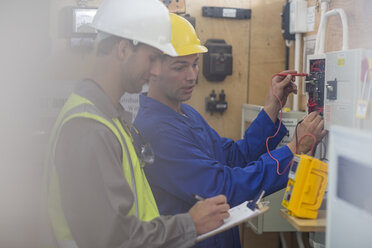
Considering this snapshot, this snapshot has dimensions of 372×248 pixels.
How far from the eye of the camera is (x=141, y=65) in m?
1.42

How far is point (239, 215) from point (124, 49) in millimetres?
646

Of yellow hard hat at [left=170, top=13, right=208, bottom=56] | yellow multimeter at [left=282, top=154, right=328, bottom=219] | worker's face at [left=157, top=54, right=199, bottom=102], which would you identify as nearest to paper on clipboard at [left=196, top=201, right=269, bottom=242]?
yellow multimeter at [left=282, top=154, right=328, bottom=219]

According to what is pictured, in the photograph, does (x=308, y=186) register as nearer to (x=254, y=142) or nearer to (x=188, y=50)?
(x=254, y=142)

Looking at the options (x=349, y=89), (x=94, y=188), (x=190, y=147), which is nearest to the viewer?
(x=94, y=188)

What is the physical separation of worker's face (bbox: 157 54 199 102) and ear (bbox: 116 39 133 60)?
1.61ft

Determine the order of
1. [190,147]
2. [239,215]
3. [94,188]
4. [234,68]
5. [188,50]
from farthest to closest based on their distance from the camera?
[234,68]
[188,50]
[190,147]
[239,215]
[94,188]

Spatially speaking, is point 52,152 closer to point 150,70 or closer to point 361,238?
point 150,70

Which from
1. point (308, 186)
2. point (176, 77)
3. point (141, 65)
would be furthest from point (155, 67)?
point (308, 186)

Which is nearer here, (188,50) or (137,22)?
(137,22)

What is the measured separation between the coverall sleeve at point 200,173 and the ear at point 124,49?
0.46 metres

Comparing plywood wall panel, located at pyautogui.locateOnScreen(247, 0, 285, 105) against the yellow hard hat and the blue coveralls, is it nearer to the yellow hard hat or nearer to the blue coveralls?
the yellow hard hat

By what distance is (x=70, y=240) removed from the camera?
1.31m

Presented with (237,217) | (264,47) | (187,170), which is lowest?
(237,217)

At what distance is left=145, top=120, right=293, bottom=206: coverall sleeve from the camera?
1.74m
